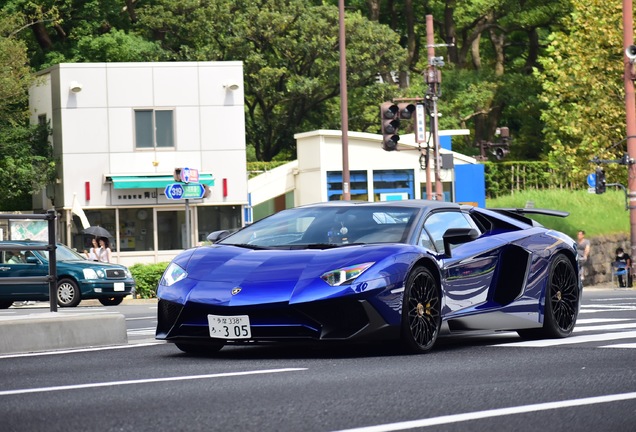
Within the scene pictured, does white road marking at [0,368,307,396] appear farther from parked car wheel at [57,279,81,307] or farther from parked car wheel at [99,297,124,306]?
parked car wheel at [99,297,124,306]

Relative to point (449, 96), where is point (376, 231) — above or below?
below

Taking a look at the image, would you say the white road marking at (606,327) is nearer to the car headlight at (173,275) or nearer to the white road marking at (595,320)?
the white road marking at (595,320)

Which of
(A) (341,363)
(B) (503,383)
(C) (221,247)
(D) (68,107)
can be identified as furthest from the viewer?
(D) (68,107)

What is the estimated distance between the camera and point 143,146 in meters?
45.1

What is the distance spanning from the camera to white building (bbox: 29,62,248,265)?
44.3 metres

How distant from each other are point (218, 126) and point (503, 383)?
124 ft

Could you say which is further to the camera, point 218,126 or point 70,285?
point 218,126

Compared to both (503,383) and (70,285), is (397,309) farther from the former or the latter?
(70,285)

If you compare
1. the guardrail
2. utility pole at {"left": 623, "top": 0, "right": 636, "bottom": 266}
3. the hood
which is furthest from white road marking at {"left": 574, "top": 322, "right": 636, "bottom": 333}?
utility pole at {"left": 623, "top": 0, "right": 636, "bottom": 266}

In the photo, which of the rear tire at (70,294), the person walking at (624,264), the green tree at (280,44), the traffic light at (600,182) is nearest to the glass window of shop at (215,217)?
the green tree at (280,44)

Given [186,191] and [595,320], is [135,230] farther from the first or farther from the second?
[595,320]

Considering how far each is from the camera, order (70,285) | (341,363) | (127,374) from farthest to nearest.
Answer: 1. (70,285)
2. (341,363)
3. (127,374)

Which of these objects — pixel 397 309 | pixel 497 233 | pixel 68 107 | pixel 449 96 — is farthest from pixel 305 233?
pixel 449 96

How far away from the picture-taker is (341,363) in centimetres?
933
